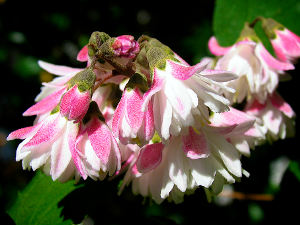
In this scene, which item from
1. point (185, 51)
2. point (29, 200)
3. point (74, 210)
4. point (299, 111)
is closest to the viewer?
point (74, 210)

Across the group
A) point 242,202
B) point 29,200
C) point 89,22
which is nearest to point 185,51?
point 89,22

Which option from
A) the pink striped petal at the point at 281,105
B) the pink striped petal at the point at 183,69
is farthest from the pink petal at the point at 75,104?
the pink striped petal at the point at 281,105

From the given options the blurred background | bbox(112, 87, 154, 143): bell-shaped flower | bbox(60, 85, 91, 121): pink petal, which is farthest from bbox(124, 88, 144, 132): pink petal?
the blurred background

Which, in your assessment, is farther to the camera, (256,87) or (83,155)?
(256,87)

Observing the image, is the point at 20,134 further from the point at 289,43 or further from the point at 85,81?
the point at 289,43

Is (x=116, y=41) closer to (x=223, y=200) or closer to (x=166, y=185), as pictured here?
(x=166, y=185)

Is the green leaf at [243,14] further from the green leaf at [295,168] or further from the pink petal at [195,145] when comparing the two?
the pink petal at [195,145]
